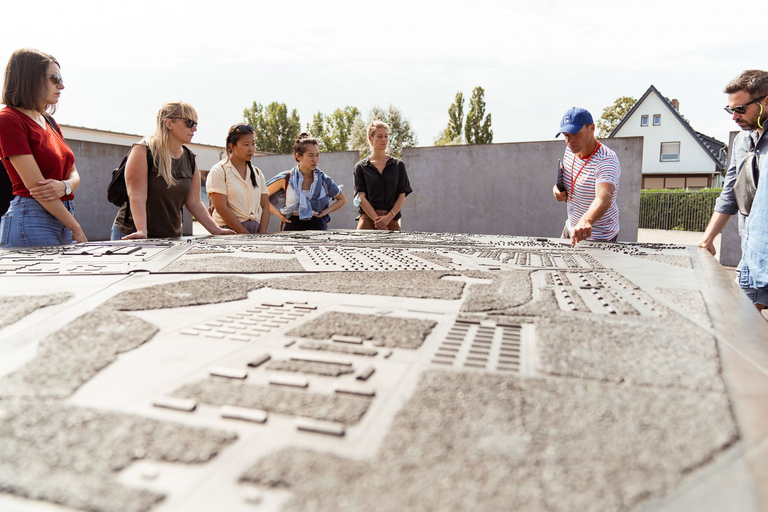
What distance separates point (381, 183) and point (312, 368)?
4.75 meters

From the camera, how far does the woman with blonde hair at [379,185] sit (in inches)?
223

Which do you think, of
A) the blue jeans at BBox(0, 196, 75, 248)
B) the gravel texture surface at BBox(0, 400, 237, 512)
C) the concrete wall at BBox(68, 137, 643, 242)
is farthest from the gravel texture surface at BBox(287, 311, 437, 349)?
the concrete wall at BBox(68, 137, 643, 242)

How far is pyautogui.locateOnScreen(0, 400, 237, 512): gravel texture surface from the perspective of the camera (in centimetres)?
67

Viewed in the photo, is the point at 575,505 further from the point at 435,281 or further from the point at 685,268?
the point at 685,268

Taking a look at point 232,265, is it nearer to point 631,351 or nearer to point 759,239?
point 631,351

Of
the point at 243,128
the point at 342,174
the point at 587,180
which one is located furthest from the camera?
the point at 342,174

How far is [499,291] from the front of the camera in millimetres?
1951

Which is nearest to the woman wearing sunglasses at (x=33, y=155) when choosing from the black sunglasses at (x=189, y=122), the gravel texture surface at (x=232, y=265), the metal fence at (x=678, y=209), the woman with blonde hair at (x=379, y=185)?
the black sunglasses at (x=189, y=122)

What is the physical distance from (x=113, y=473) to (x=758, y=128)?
12.8 ft

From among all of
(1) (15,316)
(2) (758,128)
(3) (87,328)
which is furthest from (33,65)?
(2) (758,128)

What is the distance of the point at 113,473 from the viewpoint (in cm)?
71

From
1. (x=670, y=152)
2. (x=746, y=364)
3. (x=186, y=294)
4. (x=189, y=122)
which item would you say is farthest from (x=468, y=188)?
(x=670, y=152)

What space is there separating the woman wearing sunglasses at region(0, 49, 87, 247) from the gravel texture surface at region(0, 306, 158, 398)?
2019 millimetres

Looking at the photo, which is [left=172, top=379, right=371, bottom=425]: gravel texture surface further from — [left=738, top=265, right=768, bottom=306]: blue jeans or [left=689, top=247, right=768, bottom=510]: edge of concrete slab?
[left=738, top=265, right=768, bottom=306]: blue jeans
